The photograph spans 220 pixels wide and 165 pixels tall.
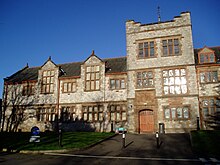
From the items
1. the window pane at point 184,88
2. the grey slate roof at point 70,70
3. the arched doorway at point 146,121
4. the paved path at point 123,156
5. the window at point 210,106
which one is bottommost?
the paved path at point 123,156

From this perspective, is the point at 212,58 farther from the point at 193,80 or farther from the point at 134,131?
the point at 134,131

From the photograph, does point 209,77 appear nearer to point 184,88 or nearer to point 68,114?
point 184,88

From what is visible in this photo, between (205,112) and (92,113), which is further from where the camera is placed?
(92,113)

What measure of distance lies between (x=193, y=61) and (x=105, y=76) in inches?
408

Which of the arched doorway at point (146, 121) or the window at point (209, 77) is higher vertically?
the window at point (209, 77)

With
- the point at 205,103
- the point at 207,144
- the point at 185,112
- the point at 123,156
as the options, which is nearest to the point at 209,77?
the point at 205,103

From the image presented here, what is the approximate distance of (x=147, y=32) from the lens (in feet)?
82.2

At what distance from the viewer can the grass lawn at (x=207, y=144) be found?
12586 millimetres

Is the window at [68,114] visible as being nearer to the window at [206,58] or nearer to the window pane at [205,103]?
the window pane at [205,103]

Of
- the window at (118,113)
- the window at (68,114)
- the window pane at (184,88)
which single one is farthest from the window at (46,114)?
the window pane at (184,88)

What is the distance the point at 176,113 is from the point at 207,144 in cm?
821

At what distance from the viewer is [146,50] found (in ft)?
81.6

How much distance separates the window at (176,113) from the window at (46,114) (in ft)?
→ 47.4

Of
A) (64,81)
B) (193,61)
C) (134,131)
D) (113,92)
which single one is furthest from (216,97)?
(64,81)
